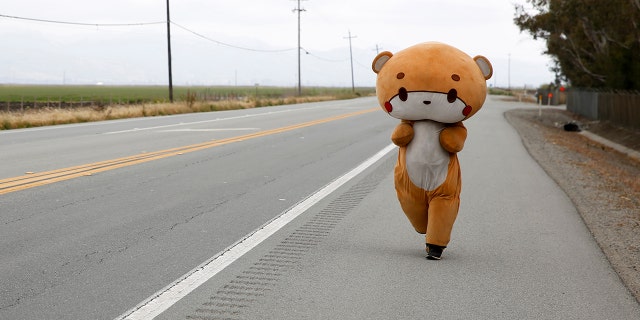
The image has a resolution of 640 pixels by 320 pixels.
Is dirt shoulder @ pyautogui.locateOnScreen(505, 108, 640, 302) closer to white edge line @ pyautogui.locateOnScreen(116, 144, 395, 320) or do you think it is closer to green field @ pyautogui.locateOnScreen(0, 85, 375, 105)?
white edge line @ pyautogui.locateOnScreen(116, 144, 395, 320)

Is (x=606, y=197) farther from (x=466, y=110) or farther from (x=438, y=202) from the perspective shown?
(x=466, y=110)

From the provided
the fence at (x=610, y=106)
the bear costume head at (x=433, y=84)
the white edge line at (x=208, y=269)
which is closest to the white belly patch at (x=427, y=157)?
the bear costume head at (x=433, y=84)

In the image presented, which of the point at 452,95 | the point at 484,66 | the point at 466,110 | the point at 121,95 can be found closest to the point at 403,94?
the point at 452,95

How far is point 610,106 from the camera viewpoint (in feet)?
94.9

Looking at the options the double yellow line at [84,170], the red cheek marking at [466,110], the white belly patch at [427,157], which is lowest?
the double yellow line at [84,170]

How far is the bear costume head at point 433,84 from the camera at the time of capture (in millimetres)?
5371

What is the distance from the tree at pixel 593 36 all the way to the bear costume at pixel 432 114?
23.7 meters

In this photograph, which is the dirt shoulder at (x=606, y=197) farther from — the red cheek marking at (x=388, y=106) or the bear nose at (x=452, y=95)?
the red cheek marking at (x=388, y=106)

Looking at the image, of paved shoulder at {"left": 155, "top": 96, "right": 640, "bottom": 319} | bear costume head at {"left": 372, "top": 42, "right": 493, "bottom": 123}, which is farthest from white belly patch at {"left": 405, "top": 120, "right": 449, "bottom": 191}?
paved shoulder at {"left": 155, "top": 96, "right": 640, "bottom": 319}

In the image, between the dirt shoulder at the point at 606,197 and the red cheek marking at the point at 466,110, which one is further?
the dirt shoulder at the point at 606,197

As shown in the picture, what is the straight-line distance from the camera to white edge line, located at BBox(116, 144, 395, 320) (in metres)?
4.25

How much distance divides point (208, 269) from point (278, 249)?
82 cm

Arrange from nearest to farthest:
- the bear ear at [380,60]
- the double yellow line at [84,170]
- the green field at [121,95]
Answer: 1. the bear ear at [380,60]
2. the double yellow line at [84,170]
3. the green field at [121,95]

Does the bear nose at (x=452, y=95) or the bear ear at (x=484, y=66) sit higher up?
the bear ear at (x=484, y=66)
